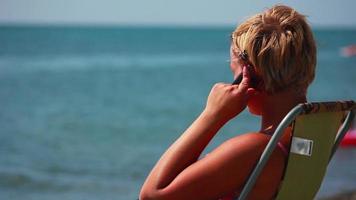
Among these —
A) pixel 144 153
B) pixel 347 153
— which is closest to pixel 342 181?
pixel 347 153

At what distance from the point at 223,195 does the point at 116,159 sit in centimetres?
980

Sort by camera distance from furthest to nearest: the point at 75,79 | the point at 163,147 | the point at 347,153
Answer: the point at 75,79
the point at 163,147
the point at 347,153

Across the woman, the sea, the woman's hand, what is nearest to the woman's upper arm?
the woman

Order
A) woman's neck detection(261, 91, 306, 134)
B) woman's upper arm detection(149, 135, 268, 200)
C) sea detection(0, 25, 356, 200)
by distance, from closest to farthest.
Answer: woman's upper arm detection(149, 135, 268, 200)
woman's neck detection(261, 91, 306, 134)
sea detection(0, 25, 356, 200)

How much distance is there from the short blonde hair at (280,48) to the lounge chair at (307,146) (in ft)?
0.35

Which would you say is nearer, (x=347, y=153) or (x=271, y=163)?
(x=271, y=163)

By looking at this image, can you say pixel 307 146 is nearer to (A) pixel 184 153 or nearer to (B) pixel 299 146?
(B) pixel 299 146

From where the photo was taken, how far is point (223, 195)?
243 centimetres

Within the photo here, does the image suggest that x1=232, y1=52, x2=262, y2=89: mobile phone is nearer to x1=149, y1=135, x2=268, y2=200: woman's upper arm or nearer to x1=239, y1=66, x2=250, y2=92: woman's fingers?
x1=239, y1=66, x2=250, y2=92: woman's fingers

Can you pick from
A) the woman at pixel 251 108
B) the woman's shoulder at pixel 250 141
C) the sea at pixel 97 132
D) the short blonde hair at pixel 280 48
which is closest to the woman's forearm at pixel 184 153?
the woman at pixel 251 108

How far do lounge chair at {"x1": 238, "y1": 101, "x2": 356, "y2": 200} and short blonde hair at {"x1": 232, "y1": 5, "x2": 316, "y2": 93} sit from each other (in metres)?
0.11

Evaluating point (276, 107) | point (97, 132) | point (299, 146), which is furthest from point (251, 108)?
point (97, 132)

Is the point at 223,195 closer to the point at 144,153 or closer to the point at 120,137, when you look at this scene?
the point at 144,153

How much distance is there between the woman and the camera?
2379 millimetres
